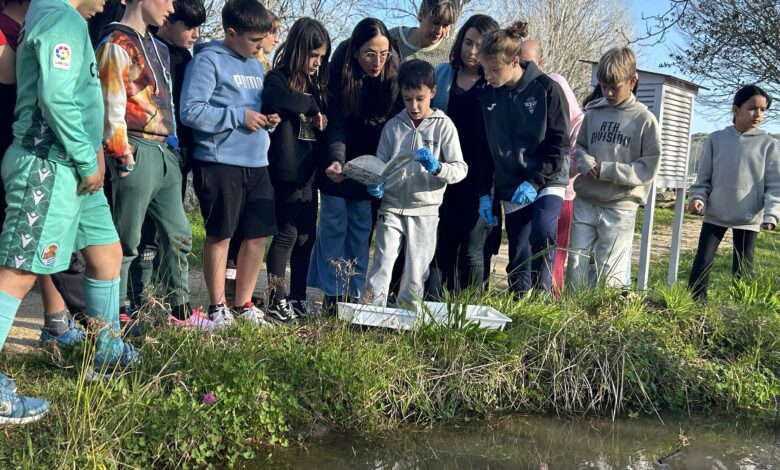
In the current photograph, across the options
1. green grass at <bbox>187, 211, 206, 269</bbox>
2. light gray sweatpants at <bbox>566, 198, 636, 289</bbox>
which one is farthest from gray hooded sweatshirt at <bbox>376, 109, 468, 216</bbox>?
green grass at <bbox>187, 211, 206, 269</bbox>

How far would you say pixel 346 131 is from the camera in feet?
16.4

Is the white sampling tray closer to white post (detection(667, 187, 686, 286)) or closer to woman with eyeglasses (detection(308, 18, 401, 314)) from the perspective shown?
woman with eyeglasses (detection(308, 18, 401, 314))

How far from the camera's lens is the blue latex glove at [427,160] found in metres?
4.41

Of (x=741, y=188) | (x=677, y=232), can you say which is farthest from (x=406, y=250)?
(x=677, y=232)

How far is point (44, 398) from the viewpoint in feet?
9.97

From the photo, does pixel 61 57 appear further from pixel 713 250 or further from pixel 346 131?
pixel 713 250

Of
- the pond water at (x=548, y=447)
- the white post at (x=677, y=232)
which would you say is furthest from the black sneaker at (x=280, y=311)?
the white post at (x=677, y=232)

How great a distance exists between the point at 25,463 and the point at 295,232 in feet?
8.41

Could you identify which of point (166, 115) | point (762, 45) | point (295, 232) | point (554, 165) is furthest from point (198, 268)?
point (762, 45)

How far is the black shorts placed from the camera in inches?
171

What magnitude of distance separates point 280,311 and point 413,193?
42.8 inches

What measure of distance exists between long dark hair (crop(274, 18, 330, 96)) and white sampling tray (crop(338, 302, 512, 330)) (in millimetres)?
1510

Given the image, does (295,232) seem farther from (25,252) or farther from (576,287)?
(25,252)

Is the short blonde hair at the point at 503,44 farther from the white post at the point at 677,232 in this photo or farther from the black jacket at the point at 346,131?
the white post at the point at 677,232
